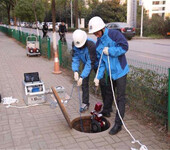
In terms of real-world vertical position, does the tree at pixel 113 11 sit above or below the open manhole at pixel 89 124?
above

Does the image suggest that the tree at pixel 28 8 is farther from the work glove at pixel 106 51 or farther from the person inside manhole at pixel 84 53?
the work glove at pixel 106 51

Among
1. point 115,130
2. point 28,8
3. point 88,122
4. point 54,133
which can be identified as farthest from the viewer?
point 28,8

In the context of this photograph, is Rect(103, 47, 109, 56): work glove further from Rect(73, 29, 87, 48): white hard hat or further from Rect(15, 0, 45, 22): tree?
Rect(15, 0, 45, 22): tree

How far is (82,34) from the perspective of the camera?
4.17 meters

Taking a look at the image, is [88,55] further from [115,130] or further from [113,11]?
[113,11]

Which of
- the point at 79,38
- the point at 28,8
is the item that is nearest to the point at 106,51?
the point at 79,38

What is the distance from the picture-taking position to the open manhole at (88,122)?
4.00 metres

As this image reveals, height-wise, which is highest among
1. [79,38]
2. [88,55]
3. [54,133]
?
[79,38]

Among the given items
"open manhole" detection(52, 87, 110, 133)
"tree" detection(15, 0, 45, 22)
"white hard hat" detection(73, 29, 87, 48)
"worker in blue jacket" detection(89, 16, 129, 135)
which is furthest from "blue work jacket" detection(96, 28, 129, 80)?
"tree" detection(15, 0, 45, 22)

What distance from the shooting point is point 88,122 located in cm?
458

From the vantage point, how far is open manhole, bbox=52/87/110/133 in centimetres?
400

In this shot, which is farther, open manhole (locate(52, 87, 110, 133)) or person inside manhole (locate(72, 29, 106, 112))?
person inside manhole (locate(72, 29, 106, 112))

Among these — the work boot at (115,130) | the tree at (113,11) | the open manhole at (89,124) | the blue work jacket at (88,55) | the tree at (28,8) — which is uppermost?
the tree at (113,11)

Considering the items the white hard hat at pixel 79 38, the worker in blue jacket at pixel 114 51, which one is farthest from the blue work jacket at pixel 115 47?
the white hard hat at pixel 79 38
